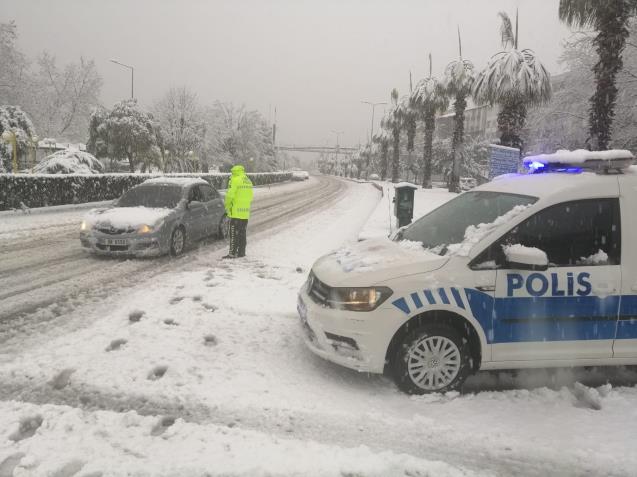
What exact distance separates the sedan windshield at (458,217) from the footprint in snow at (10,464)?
3.39m

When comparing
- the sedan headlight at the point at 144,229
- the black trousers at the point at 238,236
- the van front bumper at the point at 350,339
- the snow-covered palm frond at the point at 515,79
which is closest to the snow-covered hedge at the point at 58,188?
the sedan headlight at the point at 144,229

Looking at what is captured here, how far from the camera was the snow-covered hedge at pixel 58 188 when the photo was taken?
1611 centimetres

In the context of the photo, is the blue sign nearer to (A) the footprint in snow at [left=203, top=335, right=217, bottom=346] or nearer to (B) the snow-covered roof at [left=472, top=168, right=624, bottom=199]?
(B) the snow-covered roof at [left=472, top=168, right=624, bottom=199]

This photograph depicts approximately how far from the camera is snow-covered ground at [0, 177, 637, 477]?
3.02m

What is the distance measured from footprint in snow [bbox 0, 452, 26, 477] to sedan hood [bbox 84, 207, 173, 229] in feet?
20.3

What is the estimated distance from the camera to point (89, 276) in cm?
750

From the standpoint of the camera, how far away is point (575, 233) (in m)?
4.01

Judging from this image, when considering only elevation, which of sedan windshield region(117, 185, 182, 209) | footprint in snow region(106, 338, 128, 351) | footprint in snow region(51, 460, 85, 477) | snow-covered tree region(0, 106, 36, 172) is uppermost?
snow-covered tree region(0, 106, 36, 172)

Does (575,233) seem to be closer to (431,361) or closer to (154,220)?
(431,361)

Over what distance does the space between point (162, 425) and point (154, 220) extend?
610 centimetres

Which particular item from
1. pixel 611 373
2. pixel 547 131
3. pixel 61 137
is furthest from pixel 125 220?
pixel 61 137

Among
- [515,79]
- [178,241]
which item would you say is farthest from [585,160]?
[515,79]

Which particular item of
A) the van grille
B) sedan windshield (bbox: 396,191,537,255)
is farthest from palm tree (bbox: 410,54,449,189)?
the van grille

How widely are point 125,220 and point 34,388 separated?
545 cm
